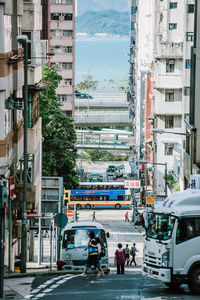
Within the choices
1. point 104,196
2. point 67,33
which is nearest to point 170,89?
point 104,196

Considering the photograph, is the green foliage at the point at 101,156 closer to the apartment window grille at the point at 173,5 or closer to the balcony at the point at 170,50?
the apartment window grille at the point at 173,5

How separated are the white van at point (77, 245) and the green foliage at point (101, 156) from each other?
12103cm

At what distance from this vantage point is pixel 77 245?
31859 millimetres

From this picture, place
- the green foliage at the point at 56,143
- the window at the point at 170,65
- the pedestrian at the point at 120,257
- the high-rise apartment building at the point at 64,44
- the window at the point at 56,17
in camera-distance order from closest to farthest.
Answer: the pedestrian at the point at 120,257
the green foliage at the point at 56,143
the window at the point at 170,65
the high-rise apartment building at the point at 64,44
the window at the point at 56,17

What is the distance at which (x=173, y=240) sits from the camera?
22094 millimetres

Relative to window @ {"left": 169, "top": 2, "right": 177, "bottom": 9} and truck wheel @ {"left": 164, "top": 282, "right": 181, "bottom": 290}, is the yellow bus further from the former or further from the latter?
truck wheel @ {"left": 164, "top": 282, "right": 181, "bottom": 290}

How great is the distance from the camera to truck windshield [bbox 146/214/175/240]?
2230 centimetres

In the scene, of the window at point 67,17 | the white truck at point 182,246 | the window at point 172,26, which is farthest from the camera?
the window at point 67,17

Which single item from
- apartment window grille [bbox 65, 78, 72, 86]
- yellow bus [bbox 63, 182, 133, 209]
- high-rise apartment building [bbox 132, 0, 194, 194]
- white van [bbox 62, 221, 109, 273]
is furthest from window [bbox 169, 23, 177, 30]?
white van [bbox 62, 221, 109, 273]

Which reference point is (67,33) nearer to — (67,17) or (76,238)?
(67,17)

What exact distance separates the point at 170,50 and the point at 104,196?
31512 millimetres

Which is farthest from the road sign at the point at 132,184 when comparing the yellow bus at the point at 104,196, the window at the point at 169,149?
the window at the point at 169,149

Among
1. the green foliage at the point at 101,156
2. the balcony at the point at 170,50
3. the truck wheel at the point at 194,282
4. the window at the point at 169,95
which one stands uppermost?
the balcony at the point at 170,50

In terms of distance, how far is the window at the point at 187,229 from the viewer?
22078 mm
